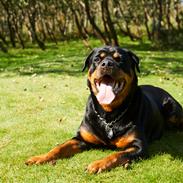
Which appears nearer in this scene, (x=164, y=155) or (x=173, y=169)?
(x=173, y=169)

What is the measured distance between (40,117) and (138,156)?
4243 mm

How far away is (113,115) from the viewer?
7.59 m

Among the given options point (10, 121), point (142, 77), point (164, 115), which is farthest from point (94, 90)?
point (142, 77)

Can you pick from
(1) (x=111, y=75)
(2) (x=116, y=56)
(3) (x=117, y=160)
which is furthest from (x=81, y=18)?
(3) (x=117, y=160)

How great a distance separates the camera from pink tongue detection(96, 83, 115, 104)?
23.6ft

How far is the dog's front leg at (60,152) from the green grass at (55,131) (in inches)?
4.6

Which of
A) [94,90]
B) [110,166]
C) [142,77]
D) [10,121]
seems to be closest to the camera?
[110,166]

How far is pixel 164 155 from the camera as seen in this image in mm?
7555

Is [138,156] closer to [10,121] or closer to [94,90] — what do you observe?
[94,90]

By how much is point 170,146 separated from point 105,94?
1.78 metres

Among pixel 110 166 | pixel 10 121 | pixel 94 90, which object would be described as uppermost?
pixel 94 90

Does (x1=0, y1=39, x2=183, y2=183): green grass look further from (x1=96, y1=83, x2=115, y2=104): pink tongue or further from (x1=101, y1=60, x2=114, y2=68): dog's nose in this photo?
(x1=101, y1=60, x2=114, y2=68): dog's nose

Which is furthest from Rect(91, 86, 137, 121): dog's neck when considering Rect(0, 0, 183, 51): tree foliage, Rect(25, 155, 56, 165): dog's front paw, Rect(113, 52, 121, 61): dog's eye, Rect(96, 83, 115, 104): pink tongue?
Rect(0, 0, 183, 51): tree foliage

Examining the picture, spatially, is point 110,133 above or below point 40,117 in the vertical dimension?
above
